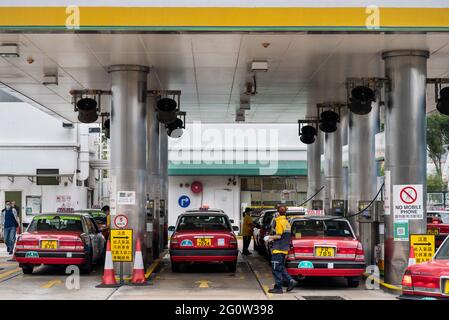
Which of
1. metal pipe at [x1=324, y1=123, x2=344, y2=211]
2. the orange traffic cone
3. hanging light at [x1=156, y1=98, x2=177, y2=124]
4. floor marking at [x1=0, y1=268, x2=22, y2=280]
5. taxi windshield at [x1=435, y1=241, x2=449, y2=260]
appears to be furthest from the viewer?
metal pipe at [x1=324, y1=123, x2=344, y2=211]

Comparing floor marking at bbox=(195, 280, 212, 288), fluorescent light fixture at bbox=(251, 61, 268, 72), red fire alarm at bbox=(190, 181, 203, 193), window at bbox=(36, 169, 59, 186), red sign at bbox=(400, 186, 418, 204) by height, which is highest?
fluorescent light fixture at bbox=(251, 61, 268, 72)

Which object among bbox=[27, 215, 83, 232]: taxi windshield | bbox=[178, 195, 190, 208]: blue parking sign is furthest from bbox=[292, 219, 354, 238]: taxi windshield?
bbox=[178, 195, 190, 208]: blue parking sign

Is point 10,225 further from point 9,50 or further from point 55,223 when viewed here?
point 9,50

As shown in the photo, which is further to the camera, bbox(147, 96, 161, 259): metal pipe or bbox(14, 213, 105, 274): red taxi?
bbox(147, 96, 161, 259): metal pipe

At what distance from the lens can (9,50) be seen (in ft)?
47.7

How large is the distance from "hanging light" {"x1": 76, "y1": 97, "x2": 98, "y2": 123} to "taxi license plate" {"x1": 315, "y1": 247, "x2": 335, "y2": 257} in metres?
8.07

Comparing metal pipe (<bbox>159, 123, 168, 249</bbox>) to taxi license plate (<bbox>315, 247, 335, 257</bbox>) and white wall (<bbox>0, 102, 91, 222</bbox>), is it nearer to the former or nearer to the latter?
white wall (<bbox>0, 102, 91, 222</bbox>)

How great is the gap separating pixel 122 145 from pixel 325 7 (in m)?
6.40

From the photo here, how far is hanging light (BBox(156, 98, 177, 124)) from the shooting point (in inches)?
733

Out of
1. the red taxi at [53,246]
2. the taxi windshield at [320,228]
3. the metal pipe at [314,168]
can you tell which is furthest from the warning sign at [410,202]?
the metal pipe at [314,168]

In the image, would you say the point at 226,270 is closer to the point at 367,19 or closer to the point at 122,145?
the point at 122,145

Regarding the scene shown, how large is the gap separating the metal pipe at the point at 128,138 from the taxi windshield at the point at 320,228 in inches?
156

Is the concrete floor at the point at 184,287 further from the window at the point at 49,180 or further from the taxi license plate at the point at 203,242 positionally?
the window at the point at 49,180
